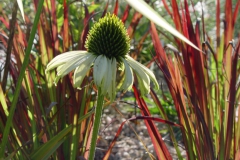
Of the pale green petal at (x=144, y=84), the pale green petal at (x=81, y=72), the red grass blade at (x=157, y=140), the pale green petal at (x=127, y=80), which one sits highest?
the pale green petal at (x=81, y=72)

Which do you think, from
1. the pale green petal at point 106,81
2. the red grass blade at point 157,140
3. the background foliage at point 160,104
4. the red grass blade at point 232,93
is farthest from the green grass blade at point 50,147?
the red grass blade at point 232,93

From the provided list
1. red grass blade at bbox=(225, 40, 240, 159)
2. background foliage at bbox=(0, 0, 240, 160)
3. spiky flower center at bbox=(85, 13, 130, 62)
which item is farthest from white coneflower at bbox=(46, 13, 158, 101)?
red grass blade at bbox=(225, 40, 240, 159)

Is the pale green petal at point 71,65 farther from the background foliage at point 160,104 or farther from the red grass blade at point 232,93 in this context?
the red grass blade at point 232,93

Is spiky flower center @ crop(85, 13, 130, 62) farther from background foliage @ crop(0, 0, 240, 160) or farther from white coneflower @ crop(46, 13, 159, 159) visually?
background foliage @ crop(0, 0, 240, 160)

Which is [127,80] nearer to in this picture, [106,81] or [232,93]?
[106,81]

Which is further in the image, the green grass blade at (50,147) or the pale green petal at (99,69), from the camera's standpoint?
the green grass blade at (50,147)

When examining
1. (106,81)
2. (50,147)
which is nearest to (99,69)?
(106,81)

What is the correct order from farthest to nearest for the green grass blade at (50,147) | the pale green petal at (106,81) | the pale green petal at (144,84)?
the green grass blade at (50,147) → the pale green petal at (144,84) → the pale green petal at (106,81)

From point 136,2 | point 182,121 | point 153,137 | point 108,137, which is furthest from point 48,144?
point 108,137
